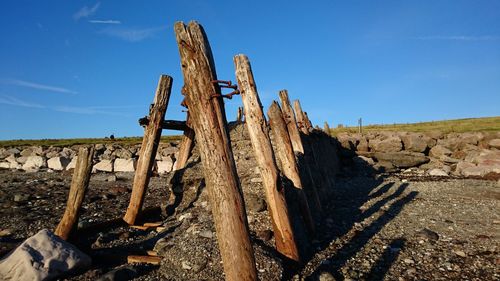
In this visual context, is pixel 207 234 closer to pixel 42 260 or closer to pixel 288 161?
pixel 288 161

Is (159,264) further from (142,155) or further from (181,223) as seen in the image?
(142,155)

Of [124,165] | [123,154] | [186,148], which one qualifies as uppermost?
[123,154]

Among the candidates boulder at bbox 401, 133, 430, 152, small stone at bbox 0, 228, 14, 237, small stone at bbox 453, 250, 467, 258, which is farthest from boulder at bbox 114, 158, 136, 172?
boulder at bbox 401, 133, 430, 152

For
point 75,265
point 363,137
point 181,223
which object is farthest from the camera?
point 363,137

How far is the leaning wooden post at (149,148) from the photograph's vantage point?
352 inches

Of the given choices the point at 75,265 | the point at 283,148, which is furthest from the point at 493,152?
the point at 75,265

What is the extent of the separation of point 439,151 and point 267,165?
70.0 ft

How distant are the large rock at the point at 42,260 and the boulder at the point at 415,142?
74.6 ft

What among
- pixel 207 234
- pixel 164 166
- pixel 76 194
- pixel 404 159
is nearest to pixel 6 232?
pixel 76 194

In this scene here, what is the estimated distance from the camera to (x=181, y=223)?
8125 mm

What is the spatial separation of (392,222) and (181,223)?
5.18 meters

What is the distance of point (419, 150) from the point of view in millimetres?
23984

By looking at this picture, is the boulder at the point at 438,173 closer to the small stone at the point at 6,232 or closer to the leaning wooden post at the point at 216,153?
the leaning wooden post at the point at 216,153

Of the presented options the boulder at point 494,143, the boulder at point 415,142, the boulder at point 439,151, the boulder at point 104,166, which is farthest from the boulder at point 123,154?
the boulder at point 494,143
